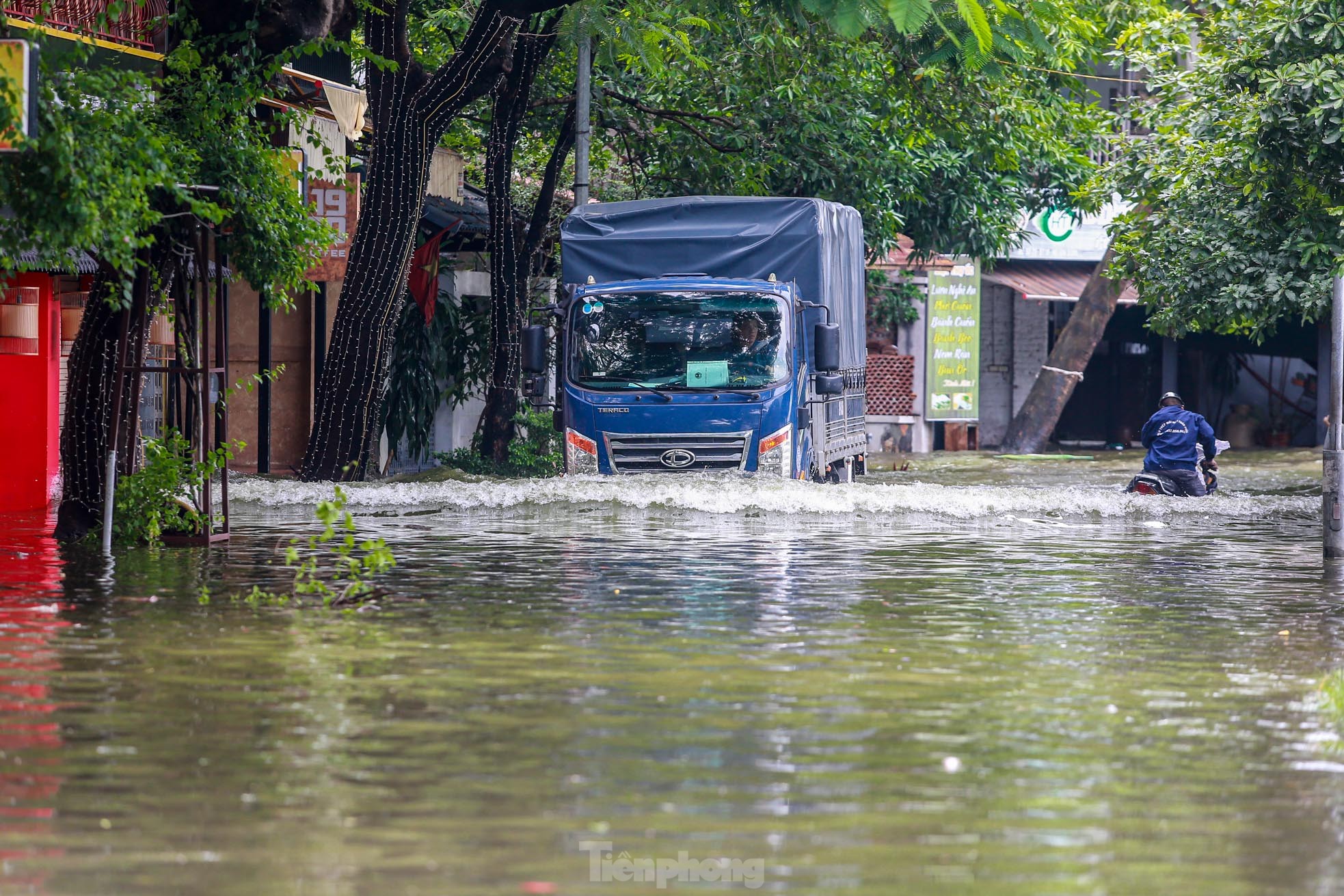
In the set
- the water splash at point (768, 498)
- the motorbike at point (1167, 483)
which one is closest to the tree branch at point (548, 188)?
the water splash at point (768, 498)

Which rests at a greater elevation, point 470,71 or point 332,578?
point 470,71

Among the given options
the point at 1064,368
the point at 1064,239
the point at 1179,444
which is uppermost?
the point at 1064,239

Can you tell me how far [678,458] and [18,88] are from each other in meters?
10.5

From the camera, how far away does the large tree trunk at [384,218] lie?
22.2 meters

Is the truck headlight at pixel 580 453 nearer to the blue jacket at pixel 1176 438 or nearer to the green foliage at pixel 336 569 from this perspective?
the green foliage at pixel 336 569

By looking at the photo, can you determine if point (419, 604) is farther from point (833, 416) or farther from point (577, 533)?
point (833, 416)

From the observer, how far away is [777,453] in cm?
2066

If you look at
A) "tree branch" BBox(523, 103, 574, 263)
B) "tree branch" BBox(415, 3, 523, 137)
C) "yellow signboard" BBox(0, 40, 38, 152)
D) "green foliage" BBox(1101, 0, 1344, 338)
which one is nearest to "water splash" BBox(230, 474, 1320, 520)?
"green foliage" BBox(1101, 0, 1344, 338)

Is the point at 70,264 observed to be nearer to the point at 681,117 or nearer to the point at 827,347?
the point at 827,347

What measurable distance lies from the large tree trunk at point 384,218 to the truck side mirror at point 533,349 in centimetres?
209

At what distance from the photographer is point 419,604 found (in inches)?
481

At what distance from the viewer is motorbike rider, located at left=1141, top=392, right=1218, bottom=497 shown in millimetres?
22516

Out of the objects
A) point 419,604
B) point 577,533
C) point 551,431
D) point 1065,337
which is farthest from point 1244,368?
point 419,604

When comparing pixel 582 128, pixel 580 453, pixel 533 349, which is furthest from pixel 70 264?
pixel 582 128
